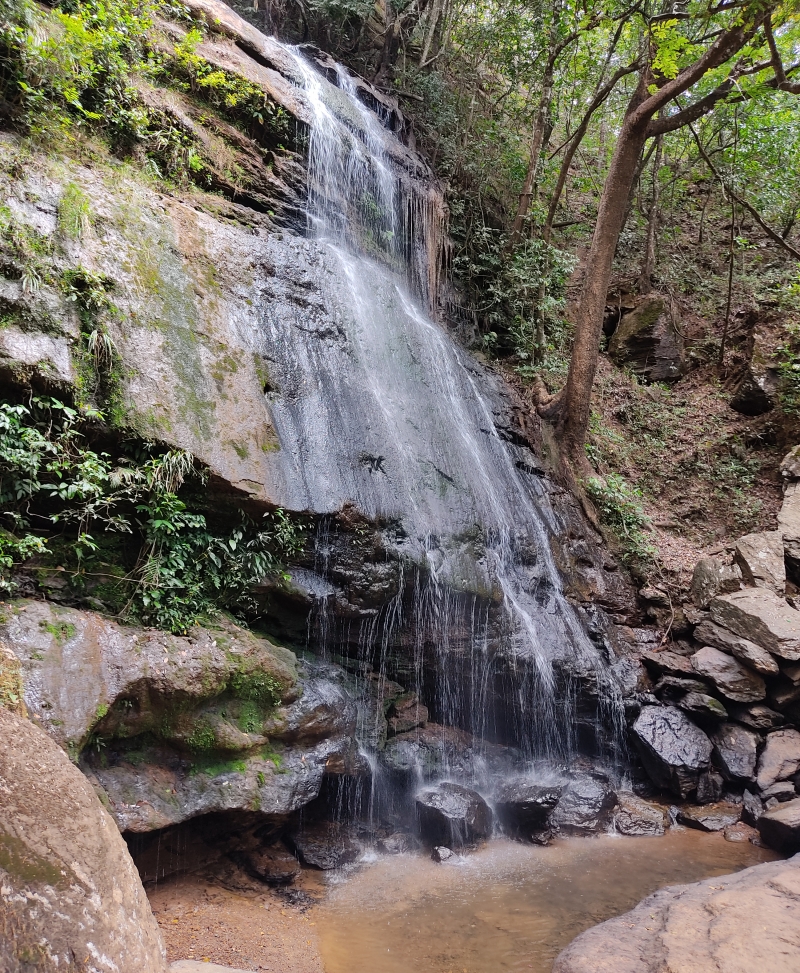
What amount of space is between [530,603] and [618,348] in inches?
336

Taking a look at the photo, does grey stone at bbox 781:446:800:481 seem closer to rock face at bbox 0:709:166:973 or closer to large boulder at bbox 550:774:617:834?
large boulder at bbox 550:774:617:834

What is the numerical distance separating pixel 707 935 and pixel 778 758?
442cm

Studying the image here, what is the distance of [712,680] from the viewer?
8.05m

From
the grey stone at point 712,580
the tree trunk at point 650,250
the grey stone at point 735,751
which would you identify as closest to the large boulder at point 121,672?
the grey stone at point 735,751

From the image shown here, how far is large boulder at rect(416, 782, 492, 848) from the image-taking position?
20.7 feet

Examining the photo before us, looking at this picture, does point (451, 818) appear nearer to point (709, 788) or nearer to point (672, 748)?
point (672, 748)

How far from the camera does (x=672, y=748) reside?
24.8 ft

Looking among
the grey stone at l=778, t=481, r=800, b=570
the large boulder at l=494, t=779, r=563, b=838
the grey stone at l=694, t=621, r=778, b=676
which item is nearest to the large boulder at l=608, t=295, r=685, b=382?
the grey stone at l=778, t=481, r=800, b=570

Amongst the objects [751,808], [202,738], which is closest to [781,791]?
[751,808]

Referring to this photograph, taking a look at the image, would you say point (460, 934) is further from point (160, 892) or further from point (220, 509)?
point (220, 509)

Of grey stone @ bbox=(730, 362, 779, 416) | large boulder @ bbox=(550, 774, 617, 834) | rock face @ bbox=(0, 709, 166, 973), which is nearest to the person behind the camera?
rock face @ bbox=(0, 709, 166, 973)

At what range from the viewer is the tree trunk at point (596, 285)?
378 inches

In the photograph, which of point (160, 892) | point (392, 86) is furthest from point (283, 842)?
point (392, 86)

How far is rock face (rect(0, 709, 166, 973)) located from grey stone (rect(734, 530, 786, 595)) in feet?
27.7
